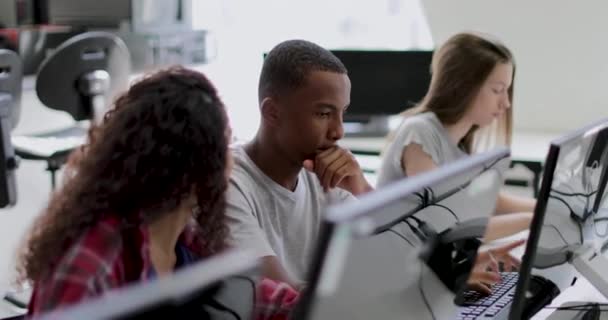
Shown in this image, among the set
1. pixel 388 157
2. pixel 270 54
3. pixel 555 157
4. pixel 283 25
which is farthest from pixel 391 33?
pixel 555 157

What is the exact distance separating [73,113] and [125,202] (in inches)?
87.7

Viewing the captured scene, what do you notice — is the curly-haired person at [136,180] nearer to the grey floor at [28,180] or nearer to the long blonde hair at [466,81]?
the long blonde hair at [466,81]

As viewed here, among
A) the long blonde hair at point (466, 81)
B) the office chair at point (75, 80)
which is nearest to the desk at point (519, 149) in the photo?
the long blonde hair at point (466, 81)

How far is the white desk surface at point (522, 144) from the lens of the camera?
3.02 m

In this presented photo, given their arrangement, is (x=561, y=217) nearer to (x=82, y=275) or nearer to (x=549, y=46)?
(x=82, y=275)

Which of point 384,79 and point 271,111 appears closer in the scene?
point 271,111

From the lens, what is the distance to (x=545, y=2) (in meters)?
3.35

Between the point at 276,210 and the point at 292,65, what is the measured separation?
270 mm

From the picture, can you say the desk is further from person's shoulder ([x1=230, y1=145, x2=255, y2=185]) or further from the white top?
person's shoulder ([x1=230, y1=145, x2=255, y2=185])

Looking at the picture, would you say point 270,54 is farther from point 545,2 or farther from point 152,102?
point 545,2

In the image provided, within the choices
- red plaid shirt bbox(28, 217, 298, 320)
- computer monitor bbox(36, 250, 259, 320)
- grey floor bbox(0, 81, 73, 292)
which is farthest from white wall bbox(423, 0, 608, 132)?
computer monitor bbox(36, 250, 259, 320)

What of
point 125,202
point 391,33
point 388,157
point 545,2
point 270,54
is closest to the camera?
point 125,202

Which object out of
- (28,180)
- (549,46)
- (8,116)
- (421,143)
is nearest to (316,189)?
(421,143)

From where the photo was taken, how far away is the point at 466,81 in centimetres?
205
